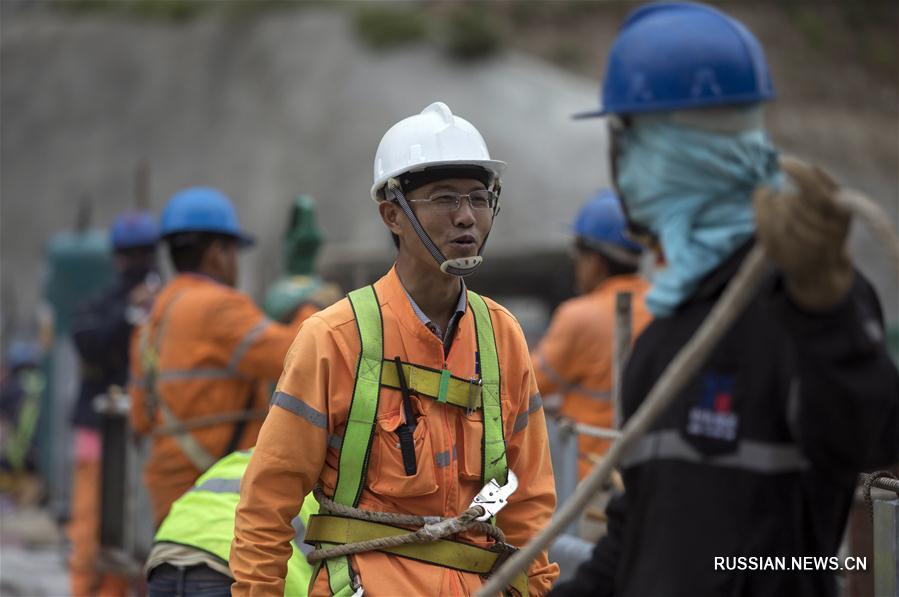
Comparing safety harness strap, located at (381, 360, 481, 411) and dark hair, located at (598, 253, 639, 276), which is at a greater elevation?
dark hair, located at (598, 253, 639, 276)

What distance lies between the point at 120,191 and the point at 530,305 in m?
15.7

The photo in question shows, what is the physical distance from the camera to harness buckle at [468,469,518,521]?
3.58 meters

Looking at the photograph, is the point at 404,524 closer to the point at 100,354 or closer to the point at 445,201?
the point at 445,201

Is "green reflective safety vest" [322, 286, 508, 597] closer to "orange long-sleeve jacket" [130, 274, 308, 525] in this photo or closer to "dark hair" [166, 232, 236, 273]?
"orange long-sleeve jacket" [130, 274, 308, 525]

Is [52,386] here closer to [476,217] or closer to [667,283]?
[476,217]

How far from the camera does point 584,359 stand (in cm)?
664

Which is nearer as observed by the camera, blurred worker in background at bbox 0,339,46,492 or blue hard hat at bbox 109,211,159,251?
blue hard hat at bbox 109,211,159,251

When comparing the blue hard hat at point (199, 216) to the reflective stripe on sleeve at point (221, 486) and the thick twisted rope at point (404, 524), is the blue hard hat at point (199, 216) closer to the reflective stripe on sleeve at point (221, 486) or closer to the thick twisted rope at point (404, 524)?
the reflective stripe on sleeve at point (221, 486)

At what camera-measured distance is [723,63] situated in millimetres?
2662

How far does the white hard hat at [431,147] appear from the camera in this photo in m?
3.69

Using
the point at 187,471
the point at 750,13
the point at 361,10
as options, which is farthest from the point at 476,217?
the point at 750,13

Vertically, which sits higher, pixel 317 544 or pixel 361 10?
pixel 361 10

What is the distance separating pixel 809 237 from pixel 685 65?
0.68 m

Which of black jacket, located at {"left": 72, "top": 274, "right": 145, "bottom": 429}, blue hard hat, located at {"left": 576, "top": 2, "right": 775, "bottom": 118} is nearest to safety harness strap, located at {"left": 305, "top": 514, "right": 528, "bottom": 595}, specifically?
blue hard hat, located at {"left": 576, "top": 2, "right": 775, "bottom": 118}
